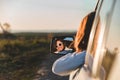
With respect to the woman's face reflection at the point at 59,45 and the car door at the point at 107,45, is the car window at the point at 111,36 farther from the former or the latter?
the woman's face reflection at the point at 59,45

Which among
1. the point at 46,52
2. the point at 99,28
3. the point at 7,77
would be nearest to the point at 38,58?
the point at 46,52

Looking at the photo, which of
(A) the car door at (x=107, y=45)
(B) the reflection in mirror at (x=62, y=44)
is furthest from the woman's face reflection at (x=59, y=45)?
(A) the car door at (x=107, y=45)

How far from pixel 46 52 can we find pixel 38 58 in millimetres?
60

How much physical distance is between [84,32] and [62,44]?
0.69ft

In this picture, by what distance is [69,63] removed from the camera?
1.39m

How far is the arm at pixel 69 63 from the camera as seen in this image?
4.54ft

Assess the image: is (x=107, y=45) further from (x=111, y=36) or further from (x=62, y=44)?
(x=62, y=44)

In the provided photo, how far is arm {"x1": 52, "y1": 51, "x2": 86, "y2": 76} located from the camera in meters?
1.38

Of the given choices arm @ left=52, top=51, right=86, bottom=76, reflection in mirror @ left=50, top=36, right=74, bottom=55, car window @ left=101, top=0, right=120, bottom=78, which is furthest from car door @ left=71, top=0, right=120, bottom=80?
reflection in mirror @ left=50, top=36, right=74, bottom=55

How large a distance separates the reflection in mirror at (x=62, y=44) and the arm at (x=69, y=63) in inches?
2.8

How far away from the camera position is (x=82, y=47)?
142 cm

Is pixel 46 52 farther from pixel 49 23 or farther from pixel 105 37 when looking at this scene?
pixel 105 37

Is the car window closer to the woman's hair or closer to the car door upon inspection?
the car door

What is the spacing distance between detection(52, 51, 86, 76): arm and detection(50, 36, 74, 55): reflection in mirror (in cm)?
7
